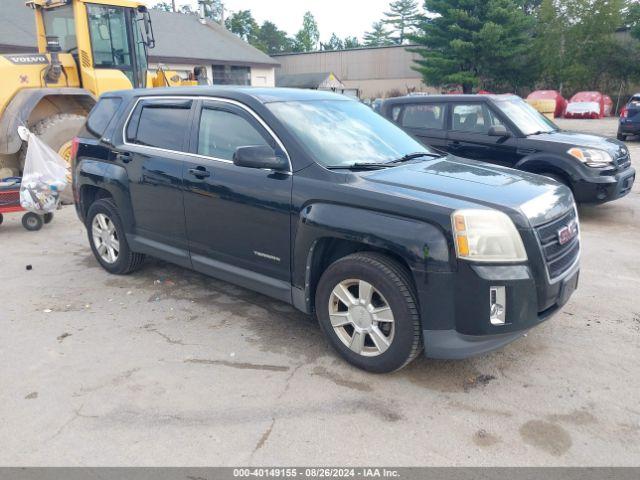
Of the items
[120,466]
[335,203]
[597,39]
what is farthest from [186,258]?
[597,39]

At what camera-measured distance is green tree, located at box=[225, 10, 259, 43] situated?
3194 inches

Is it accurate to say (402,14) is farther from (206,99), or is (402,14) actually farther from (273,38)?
(206,99)

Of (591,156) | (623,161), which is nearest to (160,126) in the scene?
(591,156)

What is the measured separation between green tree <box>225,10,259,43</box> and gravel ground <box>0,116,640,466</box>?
83597 millimetres

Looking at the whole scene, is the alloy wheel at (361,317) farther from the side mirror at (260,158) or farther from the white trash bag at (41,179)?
the white trash bag at (41,179)

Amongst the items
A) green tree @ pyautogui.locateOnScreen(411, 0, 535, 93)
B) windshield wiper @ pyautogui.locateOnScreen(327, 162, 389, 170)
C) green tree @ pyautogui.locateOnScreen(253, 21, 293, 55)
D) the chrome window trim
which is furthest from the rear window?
green tree @ pyautogui.locateOnScreen(253, 21, 293, 55)

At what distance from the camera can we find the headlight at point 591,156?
729cm

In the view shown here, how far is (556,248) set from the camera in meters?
3.44

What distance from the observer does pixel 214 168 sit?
4.25 metres

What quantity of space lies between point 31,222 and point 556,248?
22.9 ft

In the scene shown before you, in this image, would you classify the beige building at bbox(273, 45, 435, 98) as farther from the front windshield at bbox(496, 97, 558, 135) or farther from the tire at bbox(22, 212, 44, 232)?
the tire at bbox(22, 212, 44, 232)

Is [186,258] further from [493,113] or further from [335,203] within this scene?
[493,113]

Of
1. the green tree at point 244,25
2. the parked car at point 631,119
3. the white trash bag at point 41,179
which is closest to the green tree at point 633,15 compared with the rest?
the parked car at point 631,119

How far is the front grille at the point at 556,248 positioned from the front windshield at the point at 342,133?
4.32ft
